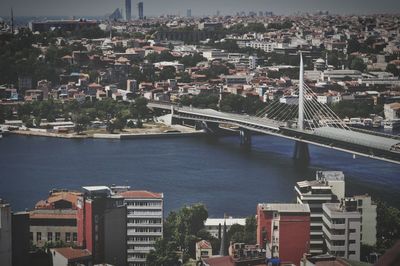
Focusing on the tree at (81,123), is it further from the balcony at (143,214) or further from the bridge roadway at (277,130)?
the balcony at (143,214)

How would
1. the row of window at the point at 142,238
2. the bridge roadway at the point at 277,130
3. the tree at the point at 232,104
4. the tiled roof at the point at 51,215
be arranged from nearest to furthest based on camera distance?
the row of window at the point at 142,238 → the tiled roof at the point at 51,215 → the bridge roadway at the point at 277,130 → the tree at the point at 232,104

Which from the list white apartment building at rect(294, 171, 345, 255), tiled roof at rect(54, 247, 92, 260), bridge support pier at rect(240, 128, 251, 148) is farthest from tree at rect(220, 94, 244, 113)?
tiled roof at rect(54, 247, 92, 260)

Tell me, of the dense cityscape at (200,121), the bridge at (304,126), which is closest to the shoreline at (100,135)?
the dense cityscape at (200,121)

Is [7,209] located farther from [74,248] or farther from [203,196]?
[203,196]

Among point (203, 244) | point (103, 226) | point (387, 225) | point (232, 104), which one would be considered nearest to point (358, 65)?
point (232, 104)

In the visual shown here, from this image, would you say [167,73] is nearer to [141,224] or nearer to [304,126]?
[304,126]

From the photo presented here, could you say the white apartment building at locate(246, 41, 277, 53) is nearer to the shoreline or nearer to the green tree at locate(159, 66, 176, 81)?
the green tree at locate(159, 66, 176, 81)
